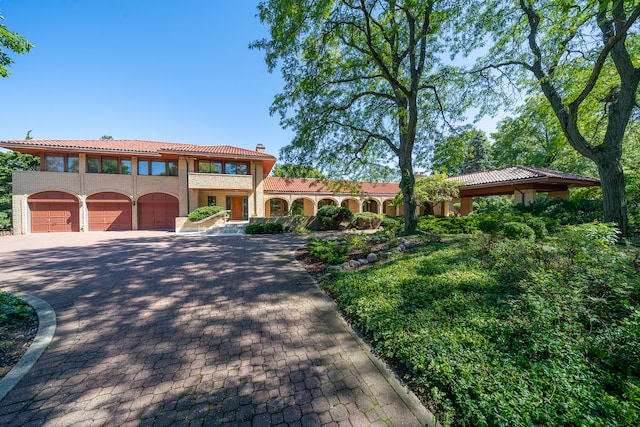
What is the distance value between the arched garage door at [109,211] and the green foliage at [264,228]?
11.2m

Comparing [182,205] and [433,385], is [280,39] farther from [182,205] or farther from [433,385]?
[182,205]

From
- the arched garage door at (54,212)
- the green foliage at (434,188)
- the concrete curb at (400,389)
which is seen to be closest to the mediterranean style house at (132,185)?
the arched garage door at (54,212)

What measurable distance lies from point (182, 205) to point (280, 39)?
1508 cm

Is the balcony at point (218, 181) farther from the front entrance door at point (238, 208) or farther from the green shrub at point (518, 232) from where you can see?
the green shrub at point (518, 232)

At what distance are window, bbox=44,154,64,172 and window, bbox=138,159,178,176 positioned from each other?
4.86 m

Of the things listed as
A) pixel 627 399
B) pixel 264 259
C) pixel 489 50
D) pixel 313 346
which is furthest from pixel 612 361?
pixel 489 50

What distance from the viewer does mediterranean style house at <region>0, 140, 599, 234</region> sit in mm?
16312

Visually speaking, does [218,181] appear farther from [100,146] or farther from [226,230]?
[100,146]

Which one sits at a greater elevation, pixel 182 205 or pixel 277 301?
pixel 182 205

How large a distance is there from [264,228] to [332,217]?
4.73 metres

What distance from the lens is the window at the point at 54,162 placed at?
56.1ft

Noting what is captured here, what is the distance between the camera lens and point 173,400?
2242mm

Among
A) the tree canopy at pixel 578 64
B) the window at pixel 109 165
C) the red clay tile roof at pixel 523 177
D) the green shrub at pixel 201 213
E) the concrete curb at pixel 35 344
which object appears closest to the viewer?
the concrete curb at pixel 35 344

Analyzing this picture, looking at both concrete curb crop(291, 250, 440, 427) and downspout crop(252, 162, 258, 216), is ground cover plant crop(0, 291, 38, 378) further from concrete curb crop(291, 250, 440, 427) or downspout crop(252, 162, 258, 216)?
downspout crop(252, 162, 258, 216)
